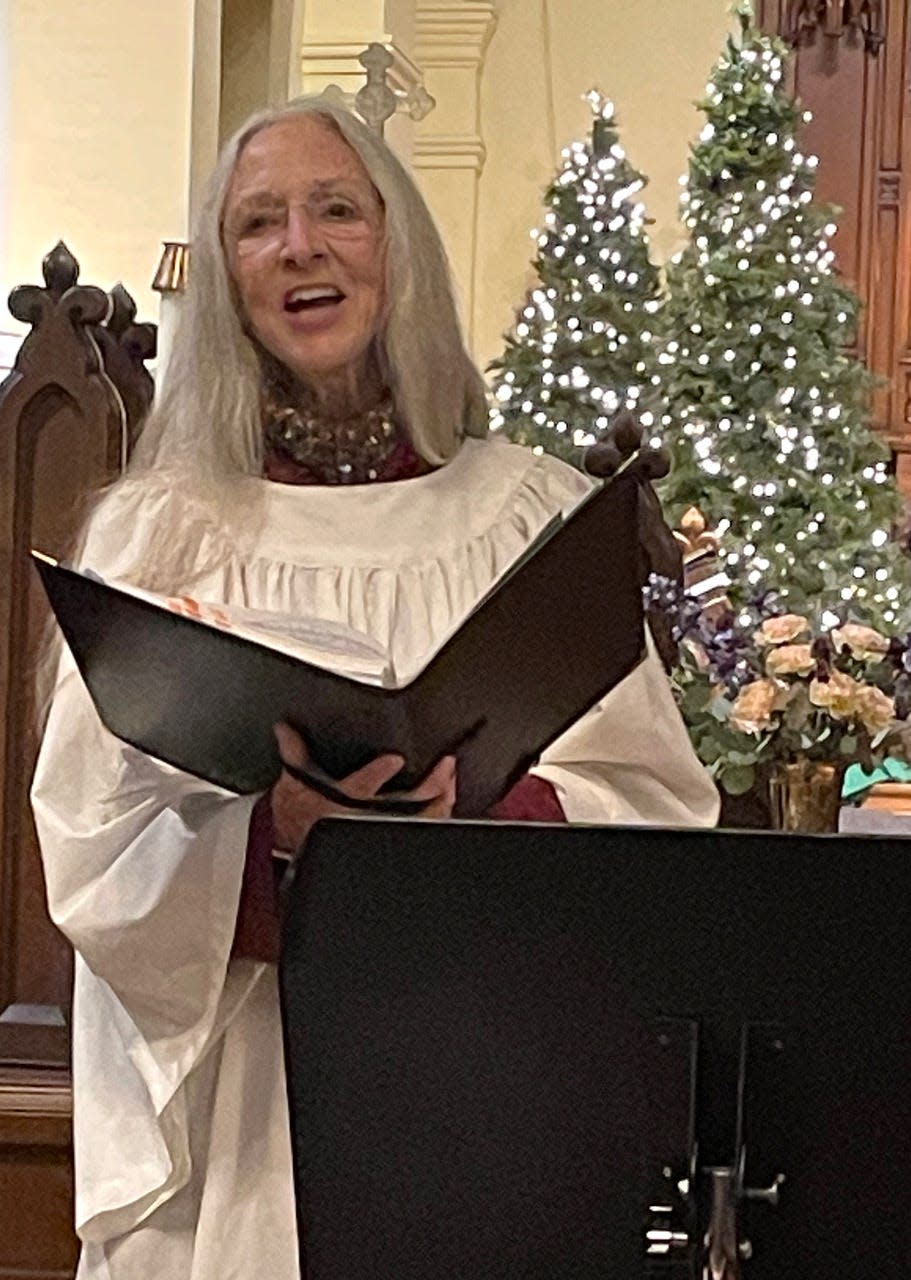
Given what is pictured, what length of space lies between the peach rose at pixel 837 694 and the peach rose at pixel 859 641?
0.05 meters

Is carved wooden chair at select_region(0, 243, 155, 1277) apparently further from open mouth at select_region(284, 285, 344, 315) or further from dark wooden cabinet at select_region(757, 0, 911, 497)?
dark wooden cabinet at select_region(757, 0, 911, 497)

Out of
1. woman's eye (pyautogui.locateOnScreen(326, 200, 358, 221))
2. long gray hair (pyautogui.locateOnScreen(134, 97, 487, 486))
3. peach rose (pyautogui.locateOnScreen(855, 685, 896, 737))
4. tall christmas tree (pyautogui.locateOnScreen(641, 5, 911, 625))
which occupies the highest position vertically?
tall christmas tree (pyautogui.locateOnScreen(641, 5, 911, 625))

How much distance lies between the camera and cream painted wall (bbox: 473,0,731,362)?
11.2 m

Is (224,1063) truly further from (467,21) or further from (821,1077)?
(467,21)

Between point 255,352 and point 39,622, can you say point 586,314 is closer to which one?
point 39,622

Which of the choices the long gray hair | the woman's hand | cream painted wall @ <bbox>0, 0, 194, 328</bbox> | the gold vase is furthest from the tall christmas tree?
the woman's hand

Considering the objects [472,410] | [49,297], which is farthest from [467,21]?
[472,410]

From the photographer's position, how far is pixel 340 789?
172 cm

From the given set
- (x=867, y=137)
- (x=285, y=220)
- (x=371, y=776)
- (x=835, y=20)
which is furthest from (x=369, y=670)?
(x=835, y=20)

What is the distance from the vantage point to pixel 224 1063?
194 centimetres

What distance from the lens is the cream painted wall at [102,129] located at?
22.5 feet

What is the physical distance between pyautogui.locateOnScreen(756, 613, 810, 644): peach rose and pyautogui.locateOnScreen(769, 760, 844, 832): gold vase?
0.18 meters

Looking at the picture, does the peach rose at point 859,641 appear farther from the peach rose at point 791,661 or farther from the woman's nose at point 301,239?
the woman's nose at point 301,239

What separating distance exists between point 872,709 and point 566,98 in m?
8.53
